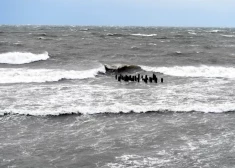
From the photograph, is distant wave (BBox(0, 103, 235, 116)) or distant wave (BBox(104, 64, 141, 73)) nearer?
distant wave (BBox(0, 103, 235, 116))

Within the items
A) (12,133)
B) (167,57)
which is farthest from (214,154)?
(167,57)

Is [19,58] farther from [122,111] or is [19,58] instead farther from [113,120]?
[113,120]

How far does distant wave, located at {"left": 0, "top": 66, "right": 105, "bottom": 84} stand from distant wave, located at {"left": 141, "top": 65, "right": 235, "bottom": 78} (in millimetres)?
6069

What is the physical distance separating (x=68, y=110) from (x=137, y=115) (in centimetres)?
363

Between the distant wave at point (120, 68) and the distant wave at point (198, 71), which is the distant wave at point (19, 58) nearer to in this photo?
the distant wave at point (120, 68)

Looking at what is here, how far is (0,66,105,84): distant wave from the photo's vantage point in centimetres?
2720

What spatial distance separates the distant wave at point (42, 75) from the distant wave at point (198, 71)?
6069mm

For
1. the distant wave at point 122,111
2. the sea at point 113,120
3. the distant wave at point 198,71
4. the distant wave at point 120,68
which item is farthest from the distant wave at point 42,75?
the distant wave at point 122,111

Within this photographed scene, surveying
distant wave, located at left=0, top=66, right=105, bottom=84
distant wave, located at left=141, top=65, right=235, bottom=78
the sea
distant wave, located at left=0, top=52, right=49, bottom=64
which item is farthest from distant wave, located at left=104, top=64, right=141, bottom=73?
distant wave, located at left=0, top=52, right=49, bottom=64

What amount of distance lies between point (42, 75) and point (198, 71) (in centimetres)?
1494

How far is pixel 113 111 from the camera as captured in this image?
59.4ft

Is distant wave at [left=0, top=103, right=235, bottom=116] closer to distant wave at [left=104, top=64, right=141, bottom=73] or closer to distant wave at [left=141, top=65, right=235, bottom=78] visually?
distant wave at [left=141, top=65, right=235, bottom=78]

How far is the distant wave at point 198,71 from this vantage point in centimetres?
3164

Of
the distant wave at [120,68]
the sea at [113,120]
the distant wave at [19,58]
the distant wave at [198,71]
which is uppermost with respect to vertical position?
the distant wave at [19,58]
